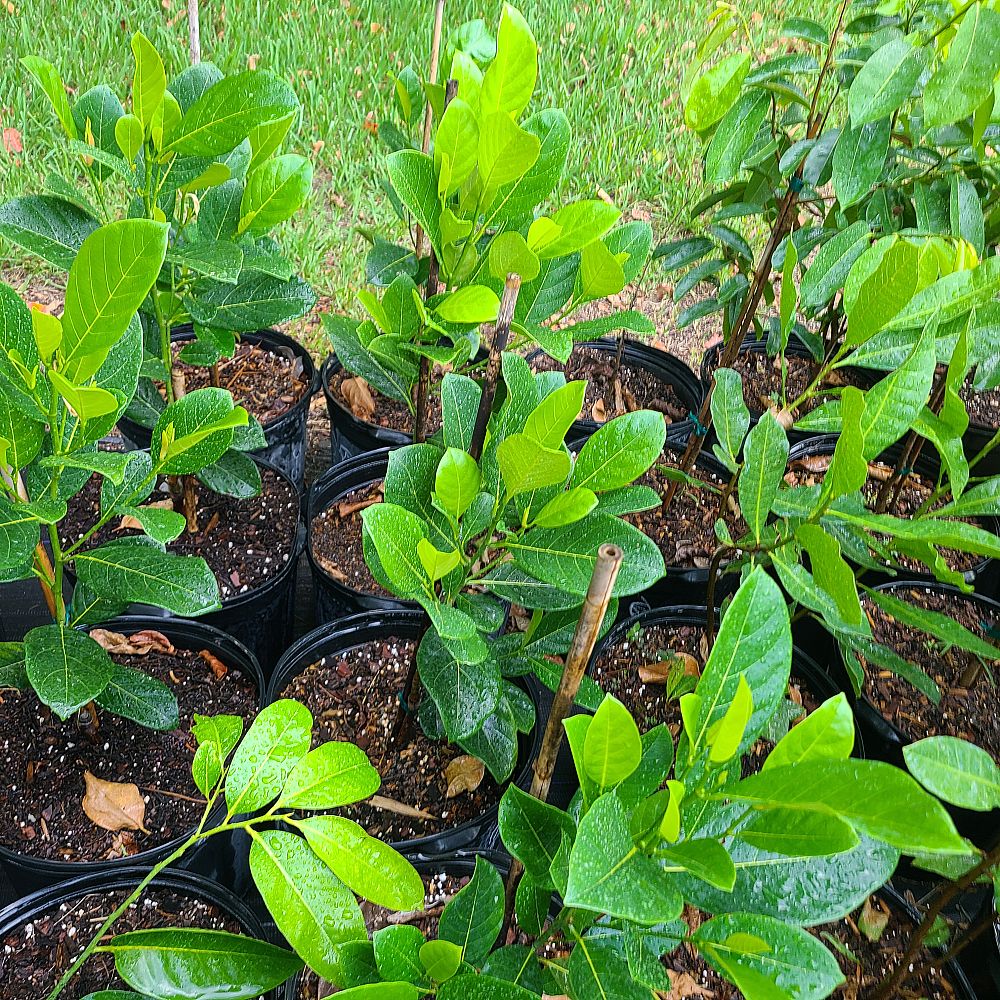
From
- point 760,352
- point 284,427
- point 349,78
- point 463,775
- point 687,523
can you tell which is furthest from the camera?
point 349,78

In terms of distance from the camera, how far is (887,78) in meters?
1.32

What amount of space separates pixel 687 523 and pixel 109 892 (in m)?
1.35

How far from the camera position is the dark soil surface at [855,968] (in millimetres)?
1291

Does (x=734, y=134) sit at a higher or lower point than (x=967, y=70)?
lower

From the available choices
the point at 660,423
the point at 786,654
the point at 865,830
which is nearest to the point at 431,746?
the point at 660,423

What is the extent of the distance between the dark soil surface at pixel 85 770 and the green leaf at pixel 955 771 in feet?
3.56

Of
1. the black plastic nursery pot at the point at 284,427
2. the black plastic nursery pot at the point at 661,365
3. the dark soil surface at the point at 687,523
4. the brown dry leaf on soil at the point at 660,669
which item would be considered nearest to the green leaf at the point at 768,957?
the brown dry leaf on soil at the point at 660,669

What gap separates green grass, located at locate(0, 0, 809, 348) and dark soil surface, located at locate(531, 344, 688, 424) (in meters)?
0.87

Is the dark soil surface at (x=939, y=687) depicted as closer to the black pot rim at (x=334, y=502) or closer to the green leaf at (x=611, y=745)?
the black pot rim at (x=334, y=502)

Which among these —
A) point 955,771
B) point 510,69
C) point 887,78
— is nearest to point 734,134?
point 887,78

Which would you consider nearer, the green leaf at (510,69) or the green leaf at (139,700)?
the green leaf at (510,69)

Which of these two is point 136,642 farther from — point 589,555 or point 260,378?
point 589,555

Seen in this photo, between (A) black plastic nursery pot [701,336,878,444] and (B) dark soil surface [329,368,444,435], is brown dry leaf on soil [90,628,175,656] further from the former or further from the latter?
(A) black plastic nursery pot [701,336,878,444]

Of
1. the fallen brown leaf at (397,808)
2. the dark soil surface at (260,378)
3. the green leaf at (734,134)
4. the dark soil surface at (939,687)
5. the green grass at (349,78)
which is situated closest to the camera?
the fallen brown leaf at (397,808)
